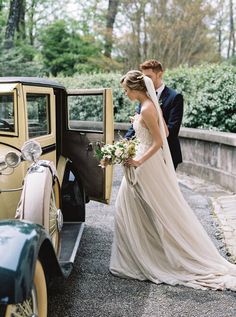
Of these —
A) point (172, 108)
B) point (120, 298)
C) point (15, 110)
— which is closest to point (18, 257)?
point (120, 298)

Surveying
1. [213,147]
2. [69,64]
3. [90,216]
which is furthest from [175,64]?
[90,216]

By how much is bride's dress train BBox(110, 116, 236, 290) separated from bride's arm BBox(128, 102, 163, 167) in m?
0.08

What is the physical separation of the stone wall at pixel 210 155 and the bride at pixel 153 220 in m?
3.48

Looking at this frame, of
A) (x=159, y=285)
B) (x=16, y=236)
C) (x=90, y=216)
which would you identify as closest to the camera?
(x=16, y=236)

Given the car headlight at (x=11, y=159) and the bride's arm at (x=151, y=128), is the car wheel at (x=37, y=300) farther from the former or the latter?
the bride's arm at (x=151, y=128)

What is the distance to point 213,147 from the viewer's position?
27.0 feet

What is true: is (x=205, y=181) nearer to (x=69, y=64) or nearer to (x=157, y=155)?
(x=157, y=155)

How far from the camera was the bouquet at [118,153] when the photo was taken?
3941mm

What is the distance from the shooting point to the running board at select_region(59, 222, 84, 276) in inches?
135

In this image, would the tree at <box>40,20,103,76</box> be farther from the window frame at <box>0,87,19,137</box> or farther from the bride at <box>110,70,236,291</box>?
the window frame at <box>0,87,19,137</box>

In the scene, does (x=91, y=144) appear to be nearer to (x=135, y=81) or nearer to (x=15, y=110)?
(x=135, y=81)

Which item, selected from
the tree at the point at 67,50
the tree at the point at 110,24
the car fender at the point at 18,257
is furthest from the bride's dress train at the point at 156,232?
the tree at the point at 67,50

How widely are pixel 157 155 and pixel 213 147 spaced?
4350 millimetres

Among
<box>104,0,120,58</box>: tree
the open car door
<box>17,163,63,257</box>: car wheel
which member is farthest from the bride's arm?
<box>104,0,120,58</box>: tree
